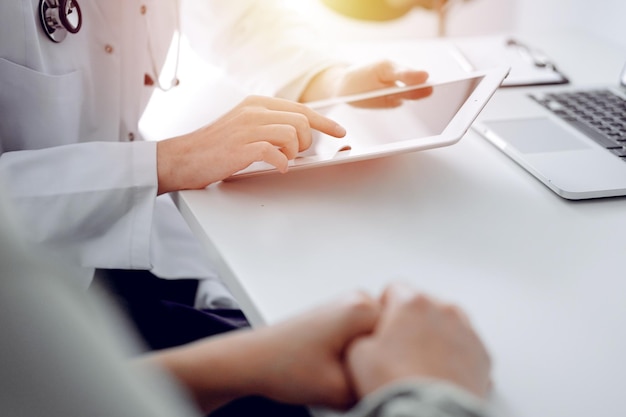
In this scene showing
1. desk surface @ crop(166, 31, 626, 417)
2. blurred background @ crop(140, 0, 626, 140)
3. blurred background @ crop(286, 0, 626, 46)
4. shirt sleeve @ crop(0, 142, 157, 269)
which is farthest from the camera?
blurred background @ crop(286, 0, 626, 46)

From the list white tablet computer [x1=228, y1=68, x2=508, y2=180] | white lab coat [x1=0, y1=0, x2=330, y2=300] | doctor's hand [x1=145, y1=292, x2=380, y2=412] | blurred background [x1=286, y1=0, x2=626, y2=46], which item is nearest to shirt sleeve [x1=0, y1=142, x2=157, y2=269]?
white lab coat [x1=0, y1=0, x2=330, y2=300]

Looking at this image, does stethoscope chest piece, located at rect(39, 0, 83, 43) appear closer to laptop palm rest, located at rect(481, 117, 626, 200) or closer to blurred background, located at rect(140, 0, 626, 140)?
blurred background, located at rect(140, 0, 626, 140)

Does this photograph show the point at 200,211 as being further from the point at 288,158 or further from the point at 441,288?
the point at 441,288

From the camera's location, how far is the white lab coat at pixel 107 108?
0.72 metres

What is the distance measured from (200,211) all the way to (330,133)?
0.55ft

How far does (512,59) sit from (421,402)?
86cm

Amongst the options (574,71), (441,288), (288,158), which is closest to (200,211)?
(288,158)

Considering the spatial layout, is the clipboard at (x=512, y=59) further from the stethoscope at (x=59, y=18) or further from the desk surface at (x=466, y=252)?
the stethoscope at (x=59, y=18)

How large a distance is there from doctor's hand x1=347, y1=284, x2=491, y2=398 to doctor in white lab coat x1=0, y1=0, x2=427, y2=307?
0.27 m

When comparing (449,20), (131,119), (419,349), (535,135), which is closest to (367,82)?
(535,135)

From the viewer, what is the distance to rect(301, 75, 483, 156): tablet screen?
0.79m

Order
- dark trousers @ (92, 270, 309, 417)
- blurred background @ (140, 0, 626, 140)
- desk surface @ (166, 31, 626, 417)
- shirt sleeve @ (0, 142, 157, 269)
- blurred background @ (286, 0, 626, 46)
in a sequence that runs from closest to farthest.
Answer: desk surface @ (166, 31, 626, 417) < shirt sleeve @ (0, 142, 157, 269) < dark trousers @ (92, 270, 309, 417) < blurred background @ (140, 0, 626, 140) < blurred background @ (286, 0, 626, 46)

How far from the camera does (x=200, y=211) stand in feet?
2.36

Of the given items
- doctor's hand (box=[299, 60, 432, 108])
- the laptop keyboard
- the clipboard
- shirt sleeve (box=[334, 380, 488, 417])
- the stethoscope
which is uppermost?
the stethoscope
